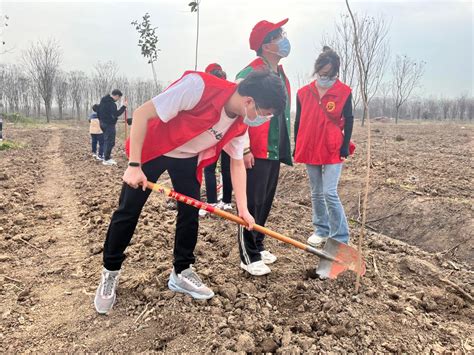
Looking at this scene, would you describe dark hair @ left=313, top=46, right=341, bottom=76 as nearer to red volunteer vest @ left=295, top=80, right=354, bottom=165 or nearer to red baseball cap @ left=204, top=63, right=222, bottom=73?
red volunteer vest @ left=295, top=80, right=354, bottom=165

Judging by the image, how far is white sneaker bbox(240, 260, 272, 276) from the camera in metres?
2.66

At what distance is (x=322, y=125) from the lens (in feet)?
10.3

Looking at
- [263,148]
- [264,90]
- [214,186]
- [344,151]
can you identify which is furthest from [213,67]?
[264,90]

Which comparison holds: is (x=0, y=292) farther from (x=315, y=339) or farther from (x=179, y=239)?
(x=315, y=339)

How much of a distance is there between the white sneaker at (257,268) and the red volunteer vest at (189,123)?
111cm

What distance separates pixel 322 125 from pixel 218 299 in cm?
162

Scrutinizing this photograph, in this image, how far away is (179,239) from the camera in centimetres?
224

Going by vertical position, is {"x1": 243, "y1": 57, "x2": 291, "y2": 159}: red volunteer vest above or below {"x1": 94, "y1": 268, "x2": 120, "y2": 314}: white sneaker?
above

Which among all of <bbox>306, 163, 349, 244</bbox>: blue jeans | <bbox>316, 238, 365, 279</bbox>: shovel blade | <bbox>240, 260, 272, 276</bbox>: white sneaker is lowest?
<bbox>240, 260, 272, 276</bbox>: white sneaker

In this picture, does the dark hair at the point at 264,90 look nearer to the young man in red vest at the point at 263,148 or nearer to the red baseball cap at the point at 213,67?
the young man in red vest at the point at 263,148

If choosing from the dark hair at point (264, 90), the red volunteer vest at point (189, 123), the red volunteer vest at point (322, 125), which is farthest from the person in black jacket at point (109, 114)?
the dark hair at point (264, 90)

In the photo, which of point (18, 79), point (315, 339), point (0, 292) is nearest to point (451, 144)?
point (315, 339)

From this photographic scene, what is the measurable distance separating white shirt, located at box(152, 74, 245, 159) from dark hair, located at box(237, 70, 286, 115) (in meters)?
0.20

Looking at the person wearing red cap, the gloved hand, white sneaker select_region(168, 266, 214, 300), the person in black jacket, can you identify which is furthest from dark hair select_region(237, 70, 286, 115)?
the person in black jacket
